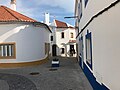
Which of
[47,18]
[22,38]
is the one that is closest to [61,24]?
[47,18]

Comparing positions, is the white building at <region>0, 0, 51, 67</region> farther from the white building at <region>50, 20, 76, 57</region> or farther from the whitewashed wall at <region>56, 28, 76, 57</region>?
the whitewashed wall at <region>56, 28, 76, 57</region>

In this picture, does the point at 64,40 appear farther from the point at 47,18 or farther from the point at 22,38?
the point at 22,38

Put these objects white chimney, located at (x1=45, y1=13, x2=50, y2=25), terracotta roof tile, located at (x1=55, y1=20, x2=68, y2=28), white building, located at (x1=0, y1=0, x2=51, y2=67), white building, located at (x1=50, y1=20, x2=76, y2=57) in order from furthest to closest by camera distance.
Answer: terracotta roof tile, located at (x1=55, y1=20, x2=68, y2=28) → white chimney, located at (x1=45, y1=13, x2=50, y2=25) → white building, located at (x1=50, y1=20, x2=76, y2=57) → white building, located at (x1=0, y1=0, x2=51, y2=67)

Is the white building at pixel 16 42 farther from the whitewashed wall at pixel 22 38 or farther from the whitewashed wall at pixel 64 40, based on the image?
the whitewashed wall at pixel 64 40

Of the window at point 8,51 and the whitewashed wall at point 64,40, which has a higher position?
the whitewashed wall at point 64,40

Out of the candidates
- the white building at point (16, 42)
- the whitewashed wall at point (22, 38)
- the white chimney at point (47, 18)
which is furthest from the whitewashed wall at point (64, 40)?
the white building at point (16, 42)

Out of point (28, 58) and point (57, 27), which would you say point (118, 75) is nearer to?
point (28, 58)

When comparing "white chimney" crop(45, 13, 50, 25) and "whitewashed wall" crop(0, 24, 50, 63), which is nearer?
"whitewashed wall" crop(0, 24, 50, 63)

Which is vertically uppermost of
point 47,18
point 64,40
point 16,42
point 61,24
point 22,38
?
point 47,18

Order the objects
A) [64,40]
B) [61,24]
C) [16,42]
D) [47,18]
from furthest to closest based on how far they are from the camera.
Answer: [61,24]
[47,18]
[64,40]
[16,42]

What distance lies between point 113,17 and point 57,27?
32.3 meters

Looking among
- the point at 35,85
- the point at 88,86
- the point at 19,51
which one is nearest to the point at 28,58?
the point at 19,51

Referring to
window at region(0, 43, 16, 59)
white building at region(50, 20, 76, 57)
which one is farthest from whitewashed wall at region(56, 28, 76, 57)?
window at region(0, 43, 16, 59)

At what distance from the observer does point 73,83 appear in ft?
34.2
